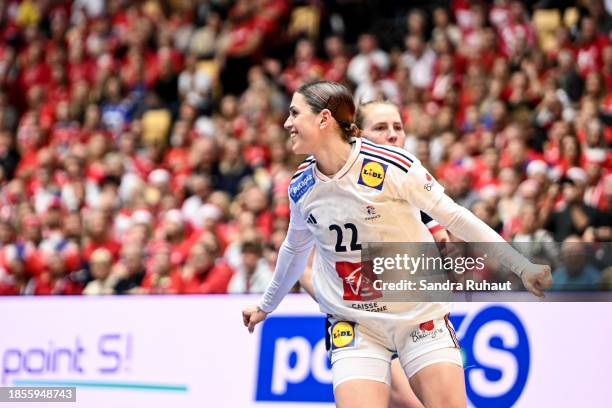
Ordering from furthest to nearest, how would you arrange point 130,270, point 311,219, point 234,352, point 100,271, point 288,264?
point 100,271, point 130,270, point 234,352, point 288,264, point 311,219

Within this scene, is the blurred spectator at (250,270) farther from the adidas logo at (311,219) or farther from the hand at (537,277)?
the hand at (537,277)

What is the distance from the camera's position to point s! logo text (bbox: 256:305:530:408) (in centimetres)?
651

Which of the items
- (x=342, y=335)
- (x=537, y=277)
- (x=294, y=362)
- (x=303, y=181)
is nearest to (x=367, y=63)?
(x=294, y=362)

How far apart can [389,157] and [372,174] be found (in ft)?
0.38

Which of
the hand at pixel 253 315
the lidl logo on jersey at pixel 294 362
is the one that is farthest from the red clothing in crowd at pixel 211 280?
the hand at pixel 253 315

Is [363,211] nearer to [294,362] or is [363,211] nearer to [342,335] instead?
[342,335]

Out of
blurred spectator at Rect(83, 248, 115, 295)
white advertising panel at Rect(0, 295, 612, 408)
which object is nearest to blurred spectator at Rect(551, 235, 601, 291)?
white advertising panel at Rect(0, 295, 612, 408)

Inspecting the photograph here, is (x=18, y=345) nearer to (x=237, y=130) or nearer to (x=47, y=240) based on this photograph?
(x=47, y=240)

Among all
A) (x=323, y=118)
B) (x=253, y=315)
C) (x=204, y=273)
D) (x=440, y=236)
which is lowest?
(x=253, y=315)

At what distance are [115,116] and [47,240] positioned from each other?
3.31 meters

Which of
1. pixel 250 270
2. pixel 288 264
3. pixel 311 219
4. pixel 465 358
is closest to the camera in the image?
pixel 311 219

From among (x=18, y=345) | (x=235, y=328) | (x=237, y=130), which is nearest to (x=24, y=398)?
(x=18, y=345)

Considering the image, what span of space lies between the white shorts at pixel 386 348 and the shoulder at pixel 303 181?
2.21ft

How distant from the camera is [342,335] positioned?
4926mm
